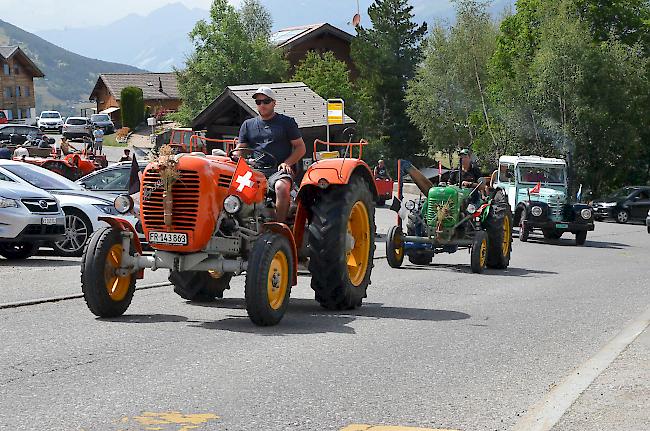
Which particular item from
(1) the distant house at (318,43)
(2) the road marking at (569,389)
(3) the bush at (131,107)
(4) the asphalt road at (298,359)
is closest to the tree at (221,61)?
(1) the distant house at (318,43)

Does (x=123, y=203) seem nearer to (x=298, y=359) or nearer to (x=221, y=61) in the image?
(x=298, y=359)

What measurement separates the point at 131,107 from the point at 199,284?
79.7 meters

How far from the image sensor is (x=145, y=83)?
377 ft

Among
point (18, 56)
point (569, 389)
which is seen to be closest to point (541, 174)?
point (569, 389)

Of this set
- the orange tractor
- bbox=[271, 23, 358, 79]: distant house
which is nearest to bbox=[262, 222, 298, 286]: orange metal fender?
the orange tractor

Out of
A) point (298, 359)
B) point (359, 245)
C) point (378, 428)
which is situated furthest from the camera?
point (359, 245)

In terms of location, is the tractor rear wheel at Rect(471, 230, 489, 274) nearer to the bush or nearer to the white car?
the white car

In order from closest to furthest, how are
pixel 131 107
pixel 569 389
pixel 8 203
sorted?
1. pixel 569 389
2. pixel 8 203
3. pixel 131 107

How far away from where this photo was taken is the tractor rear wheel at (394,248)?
1839 centimetres

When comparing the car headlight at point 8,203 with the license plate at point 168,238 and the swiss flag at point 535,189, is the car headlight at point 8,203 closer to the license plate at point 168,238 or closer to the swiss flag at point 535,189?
the license plate at point 168,238

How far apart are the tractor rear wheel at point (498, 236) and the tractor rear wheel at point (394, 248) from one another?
1.59 meters

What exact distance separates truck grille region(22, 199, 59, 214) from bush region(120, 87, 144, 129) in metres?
72.5

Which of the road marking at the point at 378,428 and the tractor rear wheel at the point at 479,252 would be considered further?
the tractor rear wheel at the point at 479,252

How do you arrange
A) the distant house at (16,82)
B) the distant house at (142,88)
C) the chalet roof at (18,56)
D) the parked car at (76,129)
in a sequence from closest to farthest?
the parked car at (76,129)
the chalet roof at (18,56)
the distant house at (16,82)
the distant house at (142,88)
